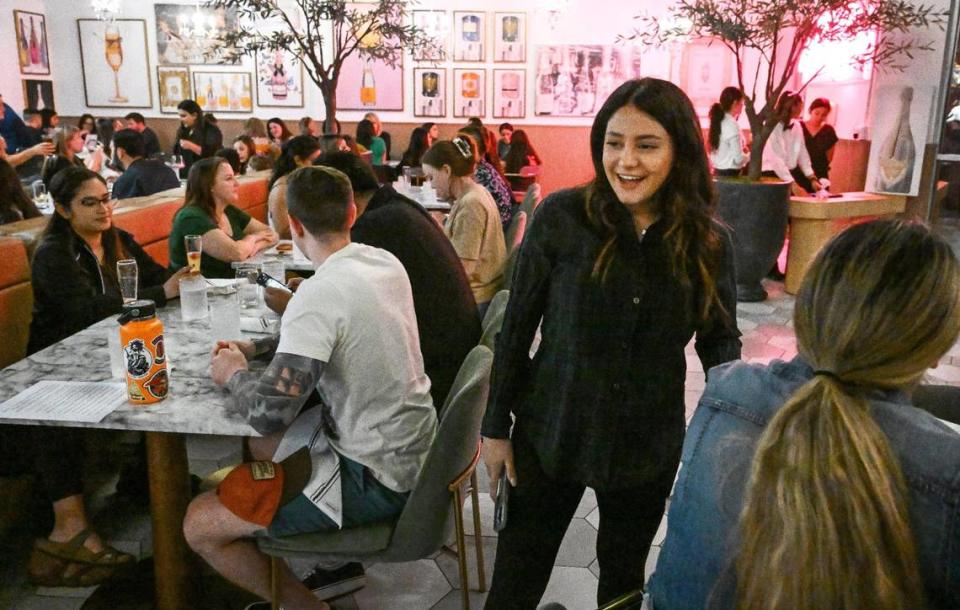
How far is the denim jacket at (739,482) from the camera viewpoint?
0.79 meters

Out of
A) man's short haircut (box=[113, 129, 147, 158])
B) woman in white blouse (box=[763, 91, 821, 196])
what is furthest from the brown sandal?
woman in white blouse (box=[763, 91, 821, 196])

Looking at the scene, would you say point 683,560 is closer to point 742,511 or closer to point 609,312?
point 742,511

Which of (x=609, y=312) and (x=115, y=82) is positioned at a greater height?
(x=115, y=82)

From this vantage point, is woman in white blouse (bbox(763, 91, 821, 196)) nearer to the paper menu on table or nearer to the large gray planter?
the large gray planter

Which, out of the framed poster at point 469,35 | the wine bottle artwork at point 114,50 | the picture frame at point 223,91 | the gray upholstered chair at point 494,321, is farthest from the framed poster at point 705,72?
the gray upholstered chair at point 494,321

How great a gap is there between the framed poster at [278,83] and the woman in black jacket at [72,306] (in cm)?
776

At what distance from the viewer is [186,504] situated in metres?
2.04

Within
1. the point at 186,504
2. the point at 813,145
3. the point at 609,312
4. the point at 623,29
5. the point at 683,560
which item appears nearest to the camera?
the point at 683,560

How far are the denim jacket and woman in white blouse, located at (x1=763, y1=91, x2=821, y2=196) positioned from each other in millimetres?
5336

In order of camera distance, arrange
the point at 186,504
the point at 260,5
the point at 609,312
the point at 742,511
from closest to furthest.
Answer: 1. the point at 742,511
2. the point at 609,312
3. the point at 186,504
4. the point at 260,5

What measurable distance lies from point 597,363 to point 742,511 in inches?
25.4

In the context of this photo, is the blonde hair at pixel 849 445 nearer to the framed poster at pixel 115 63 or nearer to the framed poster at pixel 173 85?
the framed poster at pixel 173 85

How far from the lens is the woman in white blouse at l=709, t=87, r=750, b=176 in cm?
611

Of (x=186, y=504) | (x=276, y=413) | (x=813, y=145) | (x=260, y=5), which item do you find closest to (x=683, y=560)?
(x=276, y=413)
